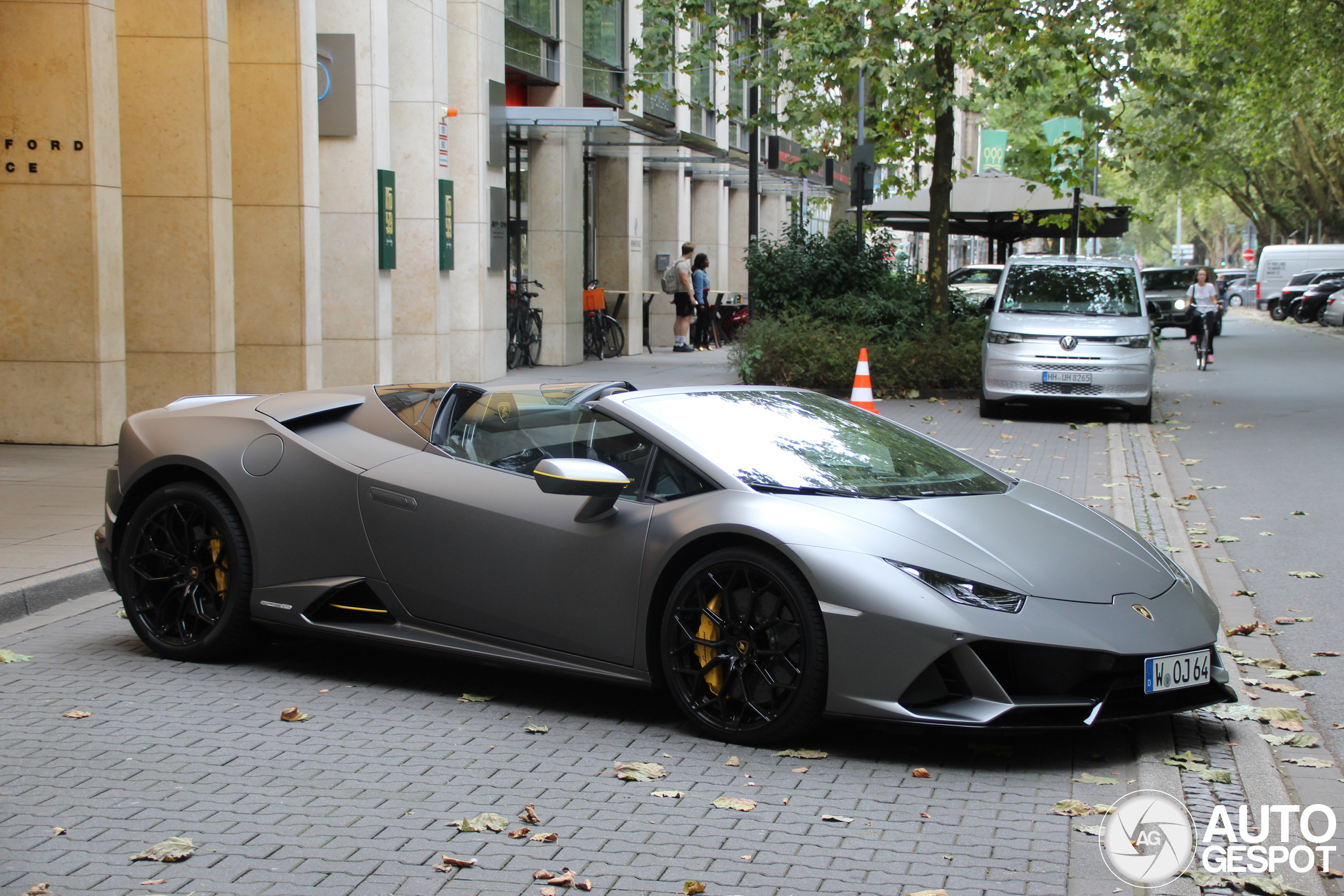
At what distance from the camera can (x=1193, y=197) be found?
259ft

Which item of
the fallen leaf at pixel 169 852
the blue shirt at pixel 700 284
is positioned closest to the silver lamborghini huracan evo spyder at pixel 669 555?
the fallen leaf at pixel 169 852

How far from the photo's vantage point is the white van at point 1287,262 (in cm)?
5588

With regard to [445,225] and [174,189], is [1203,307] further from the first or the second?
[174,189]

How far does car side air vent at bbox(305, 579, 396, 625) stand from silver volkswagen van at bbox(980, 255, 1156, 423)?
12.0m

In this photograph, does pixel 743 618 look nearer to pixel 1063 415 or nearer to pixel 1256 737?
pixel 1256 737

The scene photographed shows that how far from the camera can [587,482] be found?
4.57 meters

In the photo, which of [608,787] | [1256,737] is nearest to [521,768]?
[608,787]

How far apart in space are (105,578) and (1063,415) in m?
12.8

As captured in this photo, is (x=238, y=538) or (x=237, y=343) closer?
(x=238, y=538)

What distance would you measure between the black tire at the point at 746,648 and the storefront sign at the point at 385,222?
1303 cm

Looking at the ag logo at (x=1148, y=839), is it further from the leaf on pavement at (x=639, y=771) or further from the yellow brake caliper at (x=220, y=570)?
the yellow brake caliper at (x=220, y=570)

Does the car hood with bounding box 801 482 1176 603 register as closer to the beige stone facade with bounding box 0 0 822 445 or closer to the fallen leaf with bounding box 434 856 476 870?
the fallen leaf with bounding box 434 856 476 870

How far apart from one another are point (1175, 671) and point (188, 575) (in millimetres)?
3674

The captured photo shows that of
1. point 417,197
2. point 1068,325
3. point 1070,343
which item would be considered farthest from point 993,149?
point 1070,343
